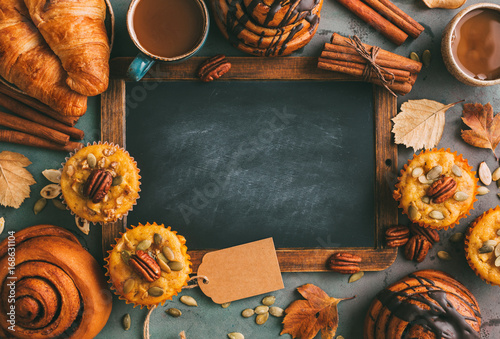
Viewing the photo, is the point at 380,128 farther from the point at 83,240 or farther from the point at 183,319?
the point at 83,240

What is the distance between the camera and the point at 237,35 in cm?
176

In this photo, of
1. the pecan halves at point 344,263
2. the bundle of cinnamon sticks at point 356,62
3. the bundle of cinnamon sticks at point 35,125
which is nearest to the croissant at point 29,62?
the bundle of cinnamon sticks at point 35,125

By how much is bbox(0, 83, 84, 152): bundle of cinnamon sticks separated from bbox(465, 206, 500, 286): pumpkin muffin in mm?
2069

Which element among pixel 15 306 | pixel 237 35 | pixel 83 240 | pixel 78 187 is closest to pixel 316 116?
pixel 237 35

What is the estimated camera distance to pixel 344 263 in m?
1.91

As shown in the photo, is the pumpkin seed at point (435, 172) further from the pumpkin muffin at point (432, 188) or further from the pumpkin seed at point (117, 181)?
the pumpkin seed at point (117, 181)

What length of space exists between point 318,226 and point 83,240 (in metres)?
1.25

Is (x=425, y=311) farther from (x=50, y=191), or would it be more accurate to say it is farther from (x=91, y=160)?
(x=50, y=191)

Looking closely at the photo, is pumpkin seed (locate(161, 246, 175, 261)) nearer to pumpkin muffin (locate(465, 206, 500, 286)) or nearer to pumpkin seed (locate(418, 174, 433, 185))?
pumpkin seed (locate(418, 174, 433, 185))

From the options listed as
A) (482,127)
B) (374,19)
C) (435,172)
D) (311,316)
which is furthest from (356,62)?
(311,316)

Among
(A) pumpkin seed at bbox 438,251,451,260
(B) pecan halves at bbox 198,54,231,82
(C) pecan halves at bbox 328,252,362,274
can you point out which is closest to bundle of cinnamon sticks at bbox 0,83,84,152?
(B) pecan halves at bbox 198,54,231,82

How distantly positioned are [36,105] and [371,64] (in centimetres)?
172

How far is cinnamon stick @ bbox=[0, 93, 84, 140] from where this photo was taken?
1868mm

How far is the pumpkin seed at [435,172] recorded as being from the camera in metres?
1.76
